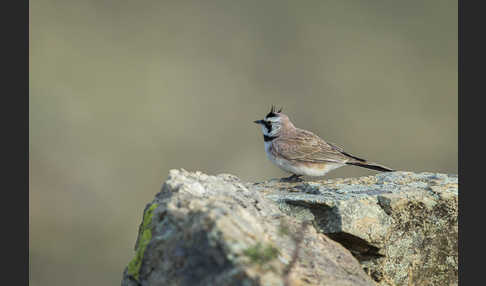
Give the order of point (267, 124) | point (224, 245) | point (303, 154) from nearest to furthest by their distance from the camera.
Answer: point (224, 245)
point (303, 154)
point (267, 124)

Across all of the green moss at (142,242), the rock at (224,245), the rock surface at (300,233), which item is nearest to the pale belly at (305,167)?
the rock surface at (300,233)

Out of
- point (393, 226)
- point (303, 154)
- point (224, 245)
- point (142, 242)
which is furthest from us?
point (303, 154)

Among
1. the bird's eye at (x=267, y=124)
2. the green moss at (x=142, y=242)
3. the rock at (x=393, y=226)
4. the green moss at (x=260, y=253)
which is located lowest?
→ the green moss at (x=260, y=253)

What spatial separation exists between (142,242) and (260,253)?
1101mm

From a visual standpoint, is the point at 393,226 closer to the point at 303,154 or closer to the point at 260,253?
the point at 260,253

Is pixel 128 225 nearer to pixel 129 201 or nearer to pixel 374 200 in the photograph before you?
pixel 129 201

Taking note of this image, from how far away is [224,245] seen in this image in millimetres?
3186

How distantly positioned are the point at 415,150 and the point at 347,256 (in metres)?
13.4

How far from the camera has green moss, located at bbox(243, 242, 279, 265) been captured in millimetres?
3162

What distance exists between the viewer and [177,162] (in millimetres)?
15586

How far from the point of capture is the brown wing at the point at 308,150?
28.1 ft

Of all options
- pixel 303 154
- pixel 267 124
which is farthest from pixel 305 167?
pixel 267 124

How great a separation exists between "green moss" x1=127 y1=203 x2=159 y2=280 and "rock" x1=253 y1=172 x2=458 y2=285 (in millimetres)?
1362

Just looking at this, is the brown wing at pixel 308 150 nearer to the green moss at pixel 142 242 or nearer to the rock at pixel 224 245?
the rock at pixel 224 245
